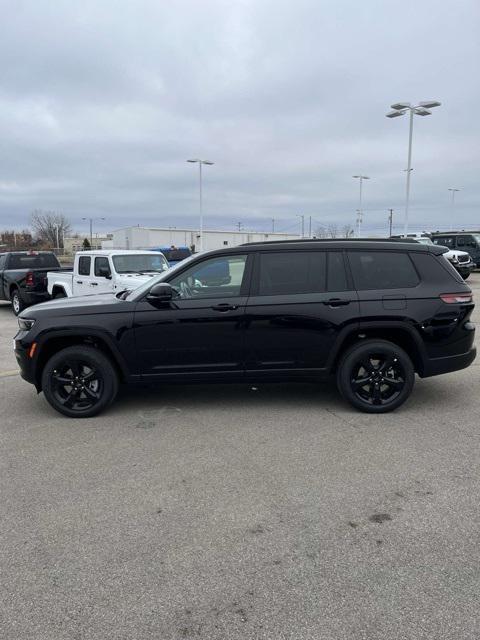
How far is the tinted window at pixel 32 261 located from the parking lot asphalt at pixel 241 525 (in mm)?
10168

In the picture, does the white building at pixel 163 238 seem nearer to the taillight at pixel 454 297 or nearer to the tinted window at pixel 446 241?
the tinted window at pixel 446 241

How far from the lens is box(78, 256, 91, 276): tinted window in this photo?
11.8m

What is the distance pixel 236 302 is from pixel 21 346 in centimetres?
229

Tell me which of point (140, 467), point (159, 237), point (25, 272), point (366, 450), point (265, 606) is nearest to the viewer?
point (265, 606)

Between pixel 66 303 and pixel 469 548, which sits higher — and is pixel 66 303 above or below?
above

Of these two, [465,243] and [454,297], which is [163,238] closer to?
[465,243]

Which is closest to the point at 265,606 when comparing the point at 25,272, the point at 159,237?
the point at 25,272

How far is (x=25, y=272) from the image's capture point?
1358 cm

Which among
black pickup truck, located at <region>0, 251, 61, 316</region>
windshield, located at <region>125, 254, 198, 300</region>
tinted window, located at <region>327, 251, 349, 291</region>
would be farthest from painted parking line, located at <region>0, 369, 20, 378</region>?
black pickup truck, located at <region>0, 251, 61, 316</region>

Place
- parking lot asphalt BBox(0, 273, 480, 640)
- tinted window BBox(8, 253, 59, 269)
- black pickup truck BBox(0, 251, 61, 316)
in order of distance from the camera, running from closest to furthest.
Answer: parking lot asphalt BBox(0, 273, 480, 640) < black pickup truck BBox(0, 251, 61, 316) < tinted window BBox(8, 253, 59, 269)

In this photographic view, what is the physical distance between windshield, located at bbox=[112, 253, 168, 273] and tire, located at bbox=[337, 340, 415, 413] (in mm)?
6950

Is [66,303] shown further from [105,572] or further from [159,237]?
[159,237]

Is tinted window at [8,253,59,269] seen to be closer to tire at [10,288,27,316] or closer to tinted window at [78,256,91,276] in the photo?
tire at [10,288,27,316]

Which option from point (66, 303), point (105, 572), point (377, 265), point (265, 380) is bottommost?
point (105, 572)
